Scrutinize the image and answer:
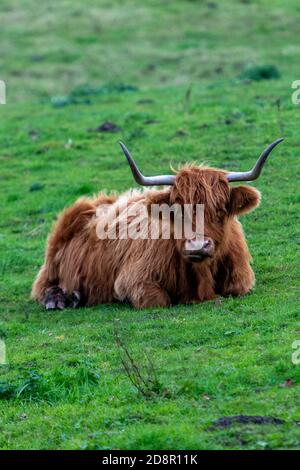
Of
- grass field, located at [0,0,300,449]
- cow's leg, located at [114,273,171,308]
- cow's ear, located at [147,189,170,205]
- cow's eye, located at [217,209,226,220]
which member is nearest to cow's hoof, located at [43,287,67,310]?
grass field, located at [0,0,300,449]

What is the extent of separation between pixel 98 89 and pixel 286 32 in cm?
627

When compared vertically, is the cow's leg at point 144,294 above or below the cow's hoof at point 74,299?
above

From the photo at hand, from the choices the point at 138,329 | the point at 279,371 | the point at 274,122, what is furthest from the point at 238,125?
the point at 279,371

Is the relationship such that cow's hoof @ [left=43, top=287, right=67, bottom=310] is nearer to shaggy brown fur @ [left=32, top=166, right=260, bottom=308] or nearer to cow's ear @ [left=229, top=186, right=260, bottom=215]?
shaggy brown fur @ [left=32, top=166, right=260, bottom=308]

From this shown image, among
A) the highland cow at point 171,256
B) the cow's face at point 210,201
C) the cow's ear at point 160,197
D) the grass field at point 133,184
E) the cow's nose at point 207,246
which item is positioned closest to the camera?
the grass field at point 133,184

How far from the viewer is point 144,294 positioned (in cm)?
955

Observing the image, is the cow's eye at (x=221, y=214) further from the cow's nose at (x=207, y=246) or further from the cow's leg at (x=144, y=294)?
the cow's leg at (x=144, y=294)

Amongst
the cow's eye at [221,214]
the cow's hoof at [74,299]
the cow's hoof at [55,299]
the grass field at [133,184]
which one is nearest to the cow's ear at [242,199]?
the cow's eye at [221,214]

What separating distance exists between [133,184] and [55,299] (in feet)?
12.1

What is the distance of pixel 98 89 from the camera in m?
20.9

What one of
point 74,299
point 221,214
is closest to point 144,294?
point 221,214

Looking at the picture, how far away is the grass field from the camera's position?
6.73m

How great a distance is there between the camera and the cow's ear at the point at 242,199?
9.37 meters

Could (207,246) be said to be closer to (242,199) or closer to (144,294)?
(242,199)
